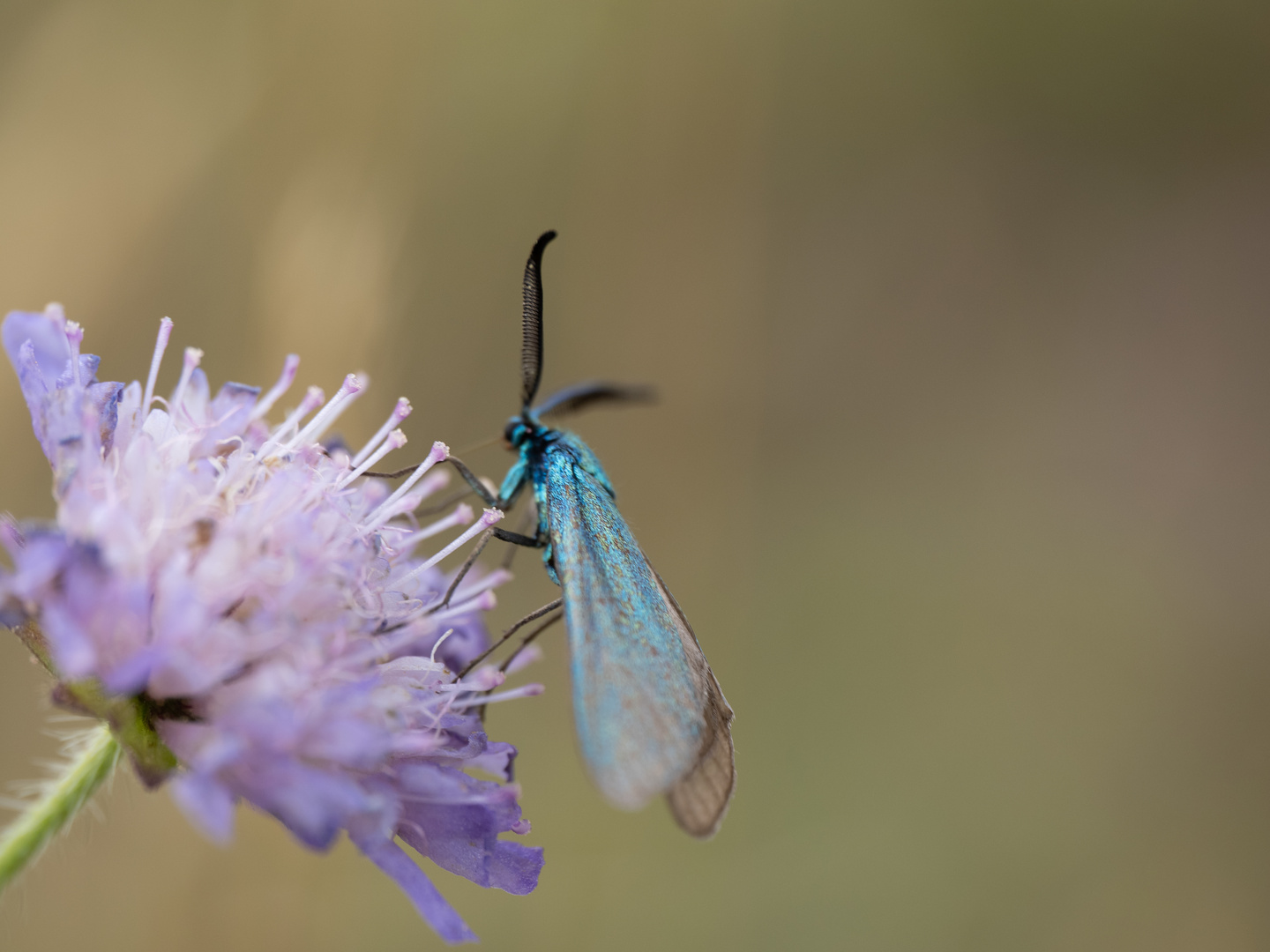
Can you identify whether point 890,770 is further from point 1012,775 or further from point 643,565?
point 643,565

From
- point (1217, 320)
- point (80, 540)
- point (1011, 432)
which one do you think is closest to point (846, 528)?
point (1011, 432)

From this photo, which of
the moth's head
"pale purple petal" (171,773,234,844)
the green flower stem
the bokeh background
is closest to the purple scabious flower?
"pale purple petal" (171,773,234,844)

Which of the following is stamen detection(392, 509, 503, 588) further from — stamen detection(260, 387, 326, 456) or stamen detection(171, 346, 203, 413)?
stamen detection(171, 346, 203, 413)

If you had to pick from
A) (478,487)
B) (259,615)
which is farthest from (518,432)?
(259,615)

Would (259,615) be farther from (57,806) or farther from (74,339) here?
(74,339)

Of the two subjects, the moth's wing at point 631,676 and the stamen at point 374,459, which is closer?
the moth's wing at point 631,676

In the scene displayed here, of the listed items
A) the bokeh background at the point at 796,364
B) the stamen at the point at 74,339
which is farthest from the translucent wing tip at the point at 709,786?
the stamen at the point at 74,339

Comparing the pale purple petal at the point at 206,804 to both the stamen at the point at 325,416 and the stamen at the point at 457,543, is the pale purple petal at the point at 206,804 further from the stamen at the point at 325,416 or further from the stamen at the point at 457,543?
the stamen at the point at 325,416
